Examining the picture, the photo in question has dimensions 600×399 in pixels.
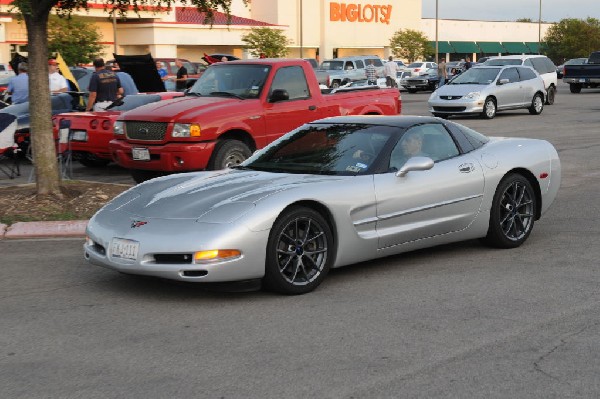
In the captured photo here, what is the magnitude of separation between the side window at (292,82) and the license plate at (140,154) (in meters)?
2.19

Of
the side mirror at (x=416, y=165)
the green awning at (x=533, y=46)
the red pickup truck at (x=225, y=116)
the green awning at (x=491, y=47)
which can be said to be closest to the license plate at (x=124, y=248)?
the side mirror at (x=416, y=165)

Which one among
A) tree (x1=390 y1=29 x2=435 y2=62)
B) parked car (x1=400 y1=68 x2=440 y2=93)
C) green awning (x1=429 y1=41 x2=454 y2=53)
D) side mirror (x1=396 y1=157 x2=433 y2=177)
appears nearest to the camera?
side mirror (x1=396 y1=157 x2=433 y2=177)

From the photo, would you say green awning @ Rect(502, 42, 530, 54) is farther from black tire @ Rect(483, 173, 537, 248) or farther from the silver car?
black tire @ Rect(483, 173, 537, 248)

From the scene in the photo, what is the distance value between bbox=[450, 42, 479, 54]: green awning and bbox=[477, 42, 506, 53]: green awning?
1063mm

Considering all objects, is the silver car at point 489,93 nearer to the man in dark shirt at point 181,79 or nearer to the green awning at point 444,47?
the man in dark shirt at point 181,79

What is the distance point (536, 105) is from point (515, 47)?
3013 inches

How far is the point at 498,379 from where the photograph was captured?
5.04 m

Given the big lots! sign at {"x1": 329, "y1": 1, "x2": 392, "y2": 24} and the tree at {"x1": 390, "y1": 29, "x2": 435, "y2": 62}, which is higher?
the big lots! sign at {"x1": 329, "y1": 1, "x2": 392, "y2": 24}

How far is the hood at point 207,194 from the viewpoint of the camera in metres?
6.90

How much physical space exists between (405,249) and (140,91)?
13.1 meters

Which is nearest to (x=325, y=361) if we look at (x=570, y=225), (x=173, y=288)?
(x=173, y=288)

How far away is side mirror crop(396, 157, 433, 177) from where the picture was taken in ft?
25.2

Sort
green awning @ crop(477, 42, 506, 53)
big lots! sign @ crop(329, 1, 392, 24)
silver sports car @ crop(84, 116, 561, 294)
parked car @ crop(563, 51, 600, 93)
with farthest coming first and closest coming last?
green awning @ crop(477, 42, 506, 53) → big lots! sign @ crop(329, 1, 392, 24) → parked car @ crop(563, 51, 600, 93) → silver sports car @ crop(84, 116, 561, 294)

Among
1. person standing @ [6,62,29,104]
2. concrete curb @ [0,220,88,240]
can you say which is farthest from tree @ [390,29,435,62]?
concrete curb @ [0,220,88,240]
